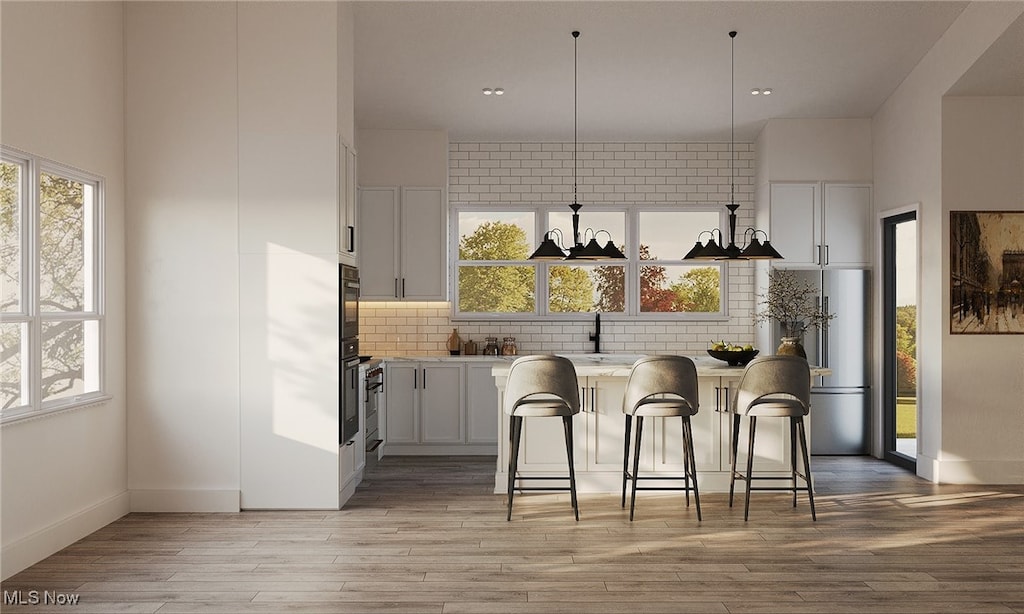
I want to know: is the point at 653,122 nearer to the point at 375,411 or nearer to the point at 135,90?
the point at 375,411

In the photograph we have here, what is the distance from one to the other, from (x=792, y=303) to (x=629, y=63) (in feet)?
8.91

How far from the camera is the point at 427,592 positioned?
12.9ft

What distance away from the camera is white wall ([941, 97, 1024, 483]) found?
6605mm

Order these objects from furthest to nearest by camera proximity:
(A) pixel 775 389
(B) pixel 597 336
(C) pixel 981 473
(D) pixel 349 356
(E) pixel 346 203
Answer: (B) pixel 597 336, (C) pixel 981 473, (D) pixel 349 356, (E) pixel 346 203, (A) pixel 775 389

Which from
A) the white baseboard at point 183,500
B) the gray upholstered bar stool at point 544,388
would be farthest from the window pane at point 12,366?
the gray upholstered bar stool at point 544,388

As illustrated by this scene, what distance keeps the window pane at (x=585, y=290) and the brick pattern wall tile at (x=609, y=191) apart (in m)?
0.15

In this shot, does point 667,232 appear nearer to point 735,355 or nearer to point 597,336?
point 597,336

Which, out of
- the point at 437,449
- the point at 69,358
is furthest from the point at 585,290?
the point at 69,358

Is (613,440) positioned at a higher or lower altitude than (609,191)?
lower

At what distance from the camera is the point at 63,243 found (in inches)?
193

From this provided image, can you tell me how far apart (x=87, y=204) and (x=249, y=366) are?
4.56 ft

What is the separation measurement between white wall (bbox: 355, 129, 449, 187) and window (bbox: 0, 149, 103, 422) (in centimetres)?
332

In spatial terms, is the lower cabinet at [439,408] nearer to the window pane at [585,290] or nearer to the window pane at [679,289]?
the window pane at [585,290]

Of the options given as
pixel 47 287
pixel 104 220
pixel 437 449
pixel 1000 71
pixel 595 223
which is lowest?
pixel 437 449
